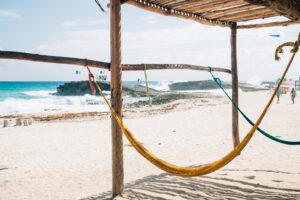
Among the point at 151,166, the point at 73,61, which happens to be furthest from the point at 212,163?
the point at 151,166

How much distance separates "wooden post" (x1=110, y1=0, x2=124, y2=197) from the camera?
10.9 ft

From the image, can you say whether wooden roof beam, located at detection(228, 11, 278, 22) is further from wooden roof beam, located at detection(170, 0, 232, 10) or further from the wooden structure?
wooden roof beam, located at detection(170, 0, 232, 10)

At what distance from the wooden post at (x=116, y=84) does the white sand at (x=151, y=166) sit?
292 millimetres

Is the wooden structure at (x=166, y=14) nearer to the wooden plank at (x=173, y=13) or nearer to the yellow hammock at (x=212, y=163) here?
the wooden plank at (x=173, y=13)

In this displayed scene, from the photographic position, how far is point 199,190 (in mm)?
3643

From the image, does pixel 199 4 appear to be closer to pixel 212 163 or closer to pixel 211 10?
pixel 211 10

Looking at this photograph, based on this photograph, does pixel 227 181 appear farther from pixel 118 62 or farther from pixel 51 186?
pixel 51 186

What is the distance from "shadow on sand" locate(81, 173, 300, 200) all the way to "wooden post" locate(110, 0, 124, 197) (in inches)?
11.0

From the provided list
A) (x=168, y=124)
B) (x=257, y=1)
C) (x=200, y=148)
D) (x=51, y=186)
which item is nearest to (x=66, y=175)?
(x=51, y=186)

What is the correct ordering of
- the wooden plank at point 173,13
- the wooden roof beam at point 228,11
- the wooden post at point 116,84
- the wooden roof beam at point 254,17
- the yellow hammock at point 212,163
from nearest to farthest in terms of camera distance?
1. the yellow hammock at point 212,163
2. the wooden post at point 116,84
3. the wooden plank at point 173,13
4. the wooden roof beam at point 228,11
5. the wooden roof beam at point 254,17

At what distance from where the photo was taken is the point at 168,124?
11.3 metres

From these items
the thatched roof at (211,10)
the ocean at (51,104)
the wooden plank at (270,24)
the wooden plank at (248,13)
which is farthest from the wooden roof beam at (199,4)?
the ocean at (51,104)

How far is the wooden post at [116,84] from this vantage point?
332cm

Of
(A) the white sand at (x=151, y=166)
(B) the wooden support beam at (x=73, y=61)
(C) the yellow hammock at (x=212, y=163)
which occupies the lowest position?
(A) the white sand at (x=151, y=166)
